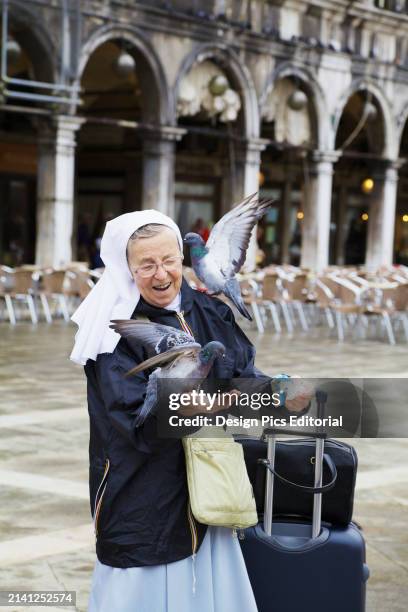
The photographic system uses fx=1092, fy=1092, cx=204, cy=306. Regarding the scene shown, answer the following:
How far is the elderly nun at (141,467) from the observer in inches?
114

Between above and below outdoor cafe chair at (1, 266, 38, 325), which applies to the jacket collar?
above

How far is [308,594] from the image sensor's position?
10.3ft

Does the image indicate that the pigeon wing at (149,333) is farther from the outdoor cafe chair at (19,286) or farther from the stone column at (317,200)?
the stone column at (317,200)

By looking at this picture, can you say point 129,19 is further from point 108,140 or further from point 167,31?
point 108,140

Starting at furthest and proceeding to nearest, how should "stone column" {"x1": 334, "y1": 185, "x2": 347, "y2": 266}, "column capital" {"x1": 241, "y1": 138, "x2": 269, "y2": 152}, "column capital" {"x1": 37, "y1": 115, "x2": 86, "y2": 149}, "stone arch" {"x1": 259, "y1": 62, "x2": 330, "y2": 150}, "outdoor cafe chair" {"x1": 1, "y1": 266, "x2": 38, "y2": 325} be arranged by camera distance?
1. "stone column" {"x1": 334, "y1": 185, "x2": 347, "y2": 266}
2. "stone arch" {"x1": 259, "y1": 62, "x2": 330, "y2": 150}
3. "column capital" {"x1": 241, "y1": 138, "x2": 269, "y2": 152}
4. "column capital" {"x1": 37, "y1": 115, "x2": 86, "y2": 149}
5. "outdoor cafe chair" {"x1": 1, "y1": 266, "x2": 38, "y2": 325}

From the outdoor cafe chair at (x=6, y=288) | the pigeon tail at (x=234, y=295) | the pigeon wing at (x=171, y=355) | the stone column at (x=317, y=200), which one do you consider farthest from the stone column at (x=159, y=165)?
the pigeon wing at (x=171, y=355)

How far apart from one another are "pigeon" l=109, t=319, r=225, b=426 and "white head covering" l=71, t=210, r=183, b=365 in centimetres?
12

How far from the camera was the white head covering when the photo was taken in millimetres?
2961

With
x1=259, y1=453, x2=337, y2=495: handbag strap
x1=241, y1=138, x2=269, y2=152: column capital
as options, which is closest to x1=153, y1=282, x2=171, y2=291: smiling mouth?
x1=259, y1=453, x2=337, y2=495: handbag strap

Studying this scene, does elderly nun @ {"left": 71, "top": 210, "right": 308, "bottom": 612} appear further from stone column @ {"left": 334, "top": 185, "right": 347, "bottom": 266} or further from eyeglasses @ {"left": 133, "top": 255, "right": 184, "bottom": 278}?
stone column @ {"left": 334, "top": 185, "right": 347, "bottom": 266}

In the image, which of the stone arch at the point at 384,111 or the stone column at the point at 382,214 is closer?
the stone arch at the point at 384,111

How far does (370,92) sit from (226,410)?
2198 centimetres

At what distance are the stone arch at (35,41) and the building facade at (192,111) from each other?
0.02 meters

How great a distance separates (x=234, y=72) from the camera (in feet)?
66.4
